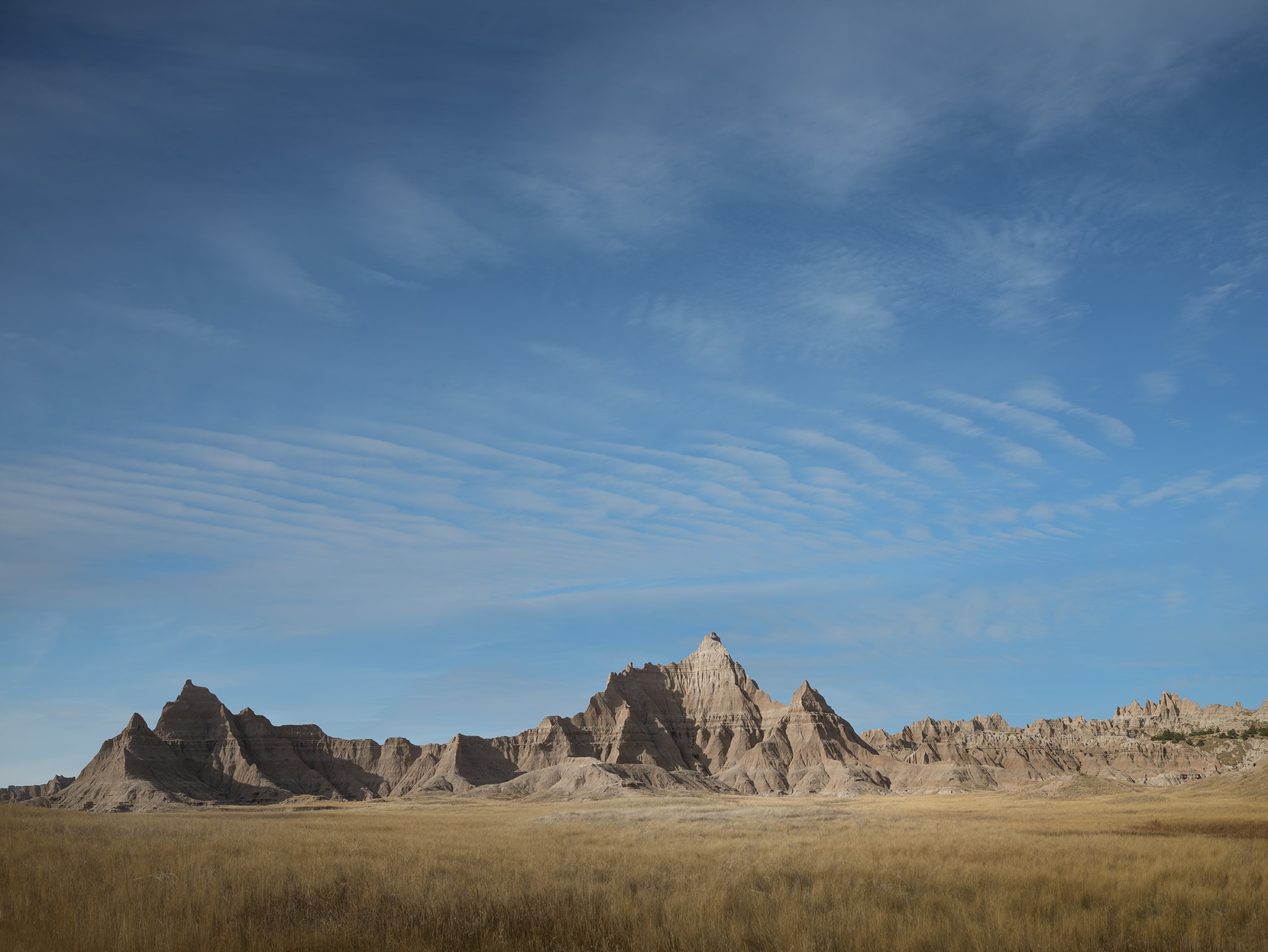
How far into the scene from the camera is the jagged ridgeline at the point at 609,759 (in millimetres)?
144000

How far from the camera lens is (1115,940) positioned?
11891 mm

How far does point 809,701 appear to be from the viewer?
619 ft

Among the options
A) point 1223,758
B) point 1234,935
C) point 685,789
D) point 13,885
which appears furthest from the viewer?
point 685,789

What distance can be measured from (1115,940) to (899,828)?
27165 millimetres

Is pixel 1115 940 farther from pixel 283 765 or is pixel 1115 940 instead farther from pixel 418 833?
pixel 283 765

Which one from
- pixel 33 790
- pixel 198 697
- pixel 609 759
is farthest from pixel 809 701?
pixel 33 790

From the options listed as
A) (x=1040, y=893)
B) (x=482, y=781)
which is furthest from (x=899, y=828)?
(x=482, y=781)

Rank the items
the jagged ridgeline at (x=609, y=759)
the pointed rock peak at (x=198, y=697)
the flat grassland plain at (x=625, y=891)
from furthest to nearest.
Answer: the pointed rock peak at (x=198, y=697) < the jagged ridgeline at (x=609, y=759) < the flat grassland plain at (x=625, y=891)

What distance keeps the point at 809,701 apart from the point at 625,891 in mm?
181963

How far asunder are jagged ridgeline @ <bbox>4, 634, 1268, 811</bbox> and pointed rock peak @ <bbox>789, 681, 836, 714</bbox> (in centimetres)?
30

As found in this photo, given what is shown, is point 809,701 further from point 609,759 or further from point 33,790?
point 33,790

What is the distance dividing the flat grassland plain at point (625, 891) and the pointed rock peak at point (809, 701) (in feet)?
529

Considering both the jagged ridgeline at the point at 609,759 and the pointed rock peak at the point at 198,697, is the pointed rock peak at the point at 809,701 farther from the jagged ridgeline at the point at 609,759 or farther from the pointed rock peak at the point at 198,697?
the pointed rock peak at the point at 198,697

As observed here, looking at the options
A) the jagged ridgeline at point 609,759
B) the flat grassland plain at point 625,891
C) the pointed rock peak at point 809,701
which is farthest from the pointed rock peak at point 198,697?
the flat grassland plain at point 625,891
